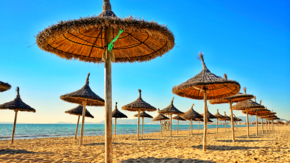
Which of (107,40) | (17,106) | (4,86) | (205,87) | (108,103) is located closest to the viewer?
(108,103)

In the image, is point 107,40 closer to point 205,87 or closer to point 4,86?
point 205,87

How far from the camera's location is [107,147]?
135 inches

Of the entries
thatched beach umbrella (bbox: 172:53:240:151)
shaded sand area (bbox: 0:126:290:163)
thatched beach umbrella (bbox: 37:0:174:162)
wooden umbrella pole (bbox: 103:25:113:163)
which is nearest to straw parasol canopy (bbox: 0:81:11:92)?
shaded sand area (bbox: 0:126:290:163)

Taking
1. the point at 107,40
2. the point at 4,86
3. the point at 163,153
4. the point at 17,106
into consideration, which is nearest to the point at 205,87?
the point at 163,153

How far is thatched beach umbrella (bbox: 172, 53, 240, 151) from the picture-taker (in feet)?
20.1

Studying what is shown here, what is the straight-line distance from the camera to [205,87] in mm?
6762

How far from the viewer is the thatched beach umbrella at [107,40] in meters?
3.19

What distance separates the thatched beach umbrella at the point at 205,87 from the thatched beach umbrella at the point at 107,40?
2391 mm

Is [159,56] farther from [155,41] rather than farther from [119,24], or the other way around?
[119,24]

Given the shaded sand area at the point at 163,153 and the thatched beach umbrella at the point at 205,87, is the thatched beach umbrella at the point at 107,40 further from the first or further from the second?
the shaded sand area at the point at 163,153

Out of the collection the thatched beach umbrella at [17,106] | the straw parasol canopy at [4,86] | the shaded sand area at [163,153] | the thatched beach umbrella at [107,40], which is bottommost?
the shaded sand area at [163,153]

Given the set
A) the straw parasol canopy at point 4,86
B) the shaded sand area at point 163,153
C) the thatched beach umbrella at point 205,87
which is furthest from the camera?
the thatched beach umbrella at point 205,87

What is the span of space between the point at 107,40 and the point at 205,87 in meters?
4.49

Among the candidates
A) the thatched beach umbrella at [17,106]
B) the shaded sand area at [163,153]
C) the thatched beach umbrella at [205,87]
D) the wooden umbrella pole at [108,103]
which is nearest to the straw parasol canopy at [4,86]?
the shaded sand area at [163,153]
